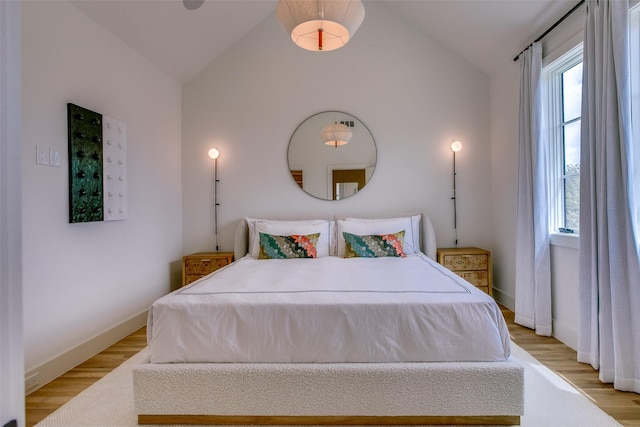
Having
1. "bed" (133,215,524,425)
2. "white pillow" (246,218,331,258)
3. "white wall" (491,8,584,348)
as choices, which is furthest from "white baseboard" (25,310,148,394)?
"white wall" (491,8,584,348)

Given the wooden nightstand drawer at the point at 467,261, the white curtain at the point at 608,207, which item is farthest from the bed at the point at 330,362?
the wooden nightstand drawer at the point at 467,261

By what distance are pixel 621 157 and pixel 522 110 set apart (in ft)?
4.09

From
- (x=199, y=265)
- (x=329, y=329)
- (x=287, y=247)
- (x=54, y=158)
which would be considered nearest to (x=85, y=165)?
(x=54, y=158)

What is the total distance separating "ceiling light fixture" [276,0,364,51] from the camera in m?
1.86

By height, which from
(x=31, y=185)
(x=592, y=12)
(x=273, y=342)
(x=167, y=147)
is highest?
(x=592, y=12)

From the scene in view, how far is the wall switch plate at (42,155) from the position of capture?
7.28ft

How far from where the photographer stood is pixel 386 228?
11.7ft

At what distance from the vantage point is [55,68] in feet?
7.75

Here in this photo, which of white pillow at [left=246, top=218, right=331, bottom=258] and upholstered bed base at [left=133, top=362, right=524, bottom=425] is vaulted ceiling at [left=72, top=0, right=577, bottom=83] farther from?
upholstered bed base at [left=133, top=362, right=524, bottom=425]

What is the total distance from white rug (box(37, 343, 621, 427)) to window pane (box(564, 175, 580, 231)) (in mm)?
1207

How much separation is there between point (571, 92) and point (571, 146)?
0.43 meters

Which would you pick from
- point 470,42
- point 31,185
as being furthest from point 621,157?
point 31,185

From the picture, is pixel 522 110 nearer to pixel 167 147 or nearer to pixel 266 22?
pixel 266 22

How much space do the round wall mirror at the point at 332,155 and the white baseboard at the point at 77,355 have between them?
7.13 ft
